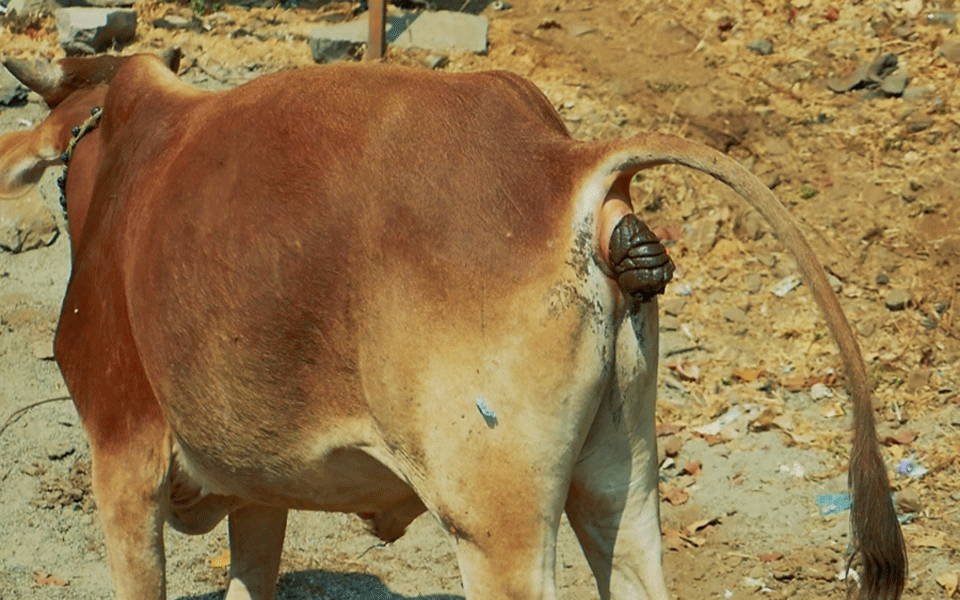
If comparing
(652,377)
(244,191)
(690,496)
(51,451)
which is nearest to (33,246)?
(51,451)

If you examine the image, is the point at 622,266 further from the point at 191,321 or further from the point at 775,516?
the point at 775,516

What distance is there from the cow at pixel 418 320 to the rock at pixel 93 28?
522 cm

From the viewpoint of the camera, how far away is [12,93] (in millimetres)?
8484

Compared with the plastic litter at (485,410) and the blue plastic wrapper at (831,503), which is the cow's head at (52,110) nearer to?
the plastic litter at (485,410)

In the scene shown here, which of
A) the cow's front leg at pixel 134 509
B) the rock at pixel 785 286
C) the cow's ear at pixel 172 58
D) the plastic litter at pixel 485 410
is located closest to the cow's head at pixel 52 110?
the cow's ear at pixel 172 58

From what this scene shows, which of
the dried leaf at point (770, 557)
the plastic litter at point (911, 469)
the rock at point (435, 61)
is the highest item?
the rock at point (435, 61)

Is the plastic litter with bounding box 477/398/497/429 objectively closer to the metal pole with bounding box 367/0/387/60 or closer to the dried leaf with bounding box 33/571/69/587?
the dried leaf with bounding box 33/571/69/587

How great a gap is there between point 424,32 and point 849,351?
668cm

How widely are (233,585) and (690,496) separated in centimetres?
223

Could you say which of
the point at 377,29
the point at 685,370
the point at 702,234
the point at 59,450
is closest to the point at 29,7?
the point at 377,29

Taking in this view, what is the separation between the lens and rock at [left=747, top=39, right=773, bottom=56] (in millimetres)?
9188

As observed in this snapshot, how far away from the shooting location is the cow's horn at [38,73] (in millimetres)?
4667

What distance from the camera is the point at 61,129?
4.61 metres

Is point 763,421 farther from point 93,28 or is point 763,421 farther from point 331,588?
point 93,28
